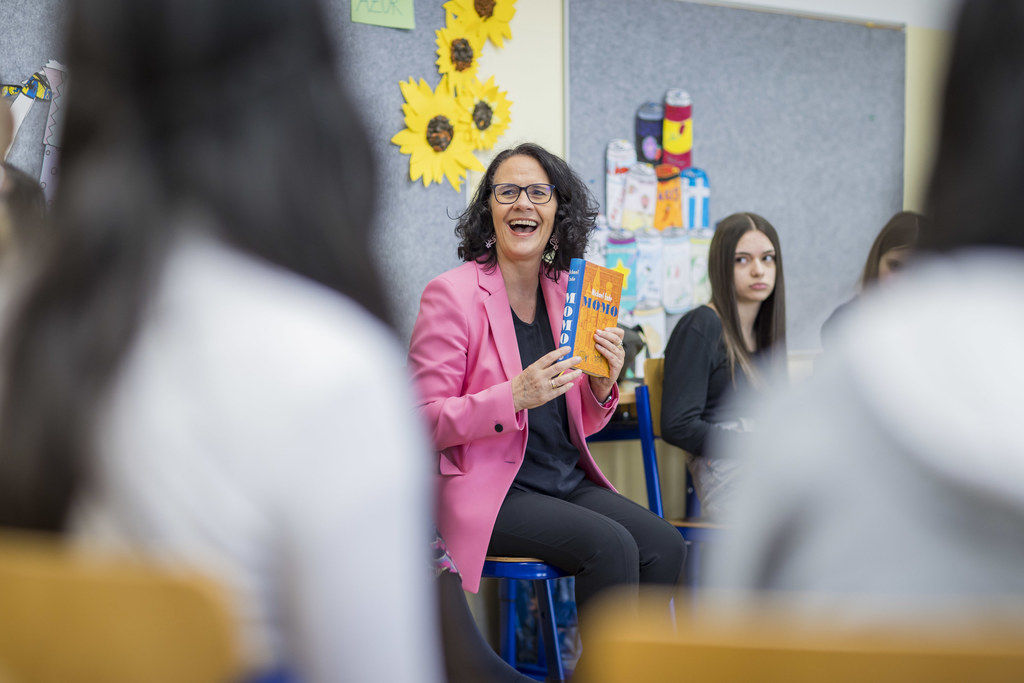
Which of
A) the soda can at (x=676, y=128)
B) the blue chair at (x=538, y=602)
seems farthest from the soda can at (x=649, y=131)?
the blue chair at (x=538, y=602)

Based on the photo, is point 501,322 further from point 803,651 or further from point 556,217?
point 803,651

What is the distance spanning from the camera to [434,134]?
308cm

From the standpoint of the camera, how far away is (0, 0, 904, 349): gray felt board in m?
3.08

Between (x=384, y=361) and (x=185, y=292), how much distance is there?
0.14 metres

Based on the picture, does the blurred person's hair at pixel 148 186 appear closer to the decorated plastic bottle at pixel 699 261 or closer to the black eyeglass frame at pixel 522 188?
the black eyeglass frame at pixel 522 188

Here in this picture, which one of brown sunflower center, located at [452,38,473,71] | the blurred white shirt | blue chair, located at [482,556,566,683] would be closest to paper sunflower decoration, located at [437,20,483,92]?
brown sunflower center, located at [452,38,473,71]

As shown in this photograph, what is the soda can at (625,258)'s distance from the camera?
3.39 m

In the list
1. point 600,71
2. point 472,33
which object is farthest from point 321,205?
point 600,71

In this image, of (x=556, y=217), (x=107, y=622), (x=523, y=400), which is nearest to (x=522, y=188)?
(x=556, y=217)

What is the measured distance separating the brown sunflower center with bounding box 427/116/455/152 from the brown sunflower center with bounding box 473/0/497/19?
407mm

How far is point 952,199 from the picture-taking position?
64 cm

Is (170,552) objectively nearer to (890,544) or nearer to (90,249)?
(90,249)

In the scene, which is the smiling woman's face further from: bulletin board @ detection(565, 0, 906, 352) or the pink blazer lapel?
bulletin board @ detection(565, 0, 906, 352)

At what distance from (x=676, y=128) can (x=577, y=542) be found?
7.19 feet
